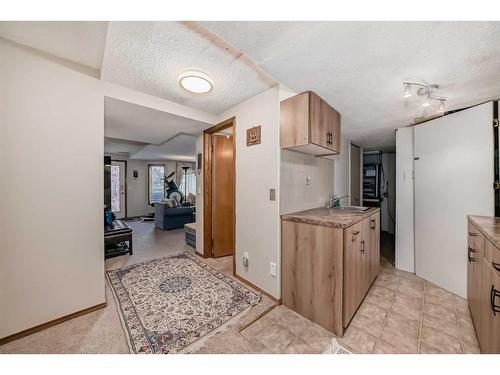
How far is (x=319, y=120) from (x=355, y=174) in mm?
2675

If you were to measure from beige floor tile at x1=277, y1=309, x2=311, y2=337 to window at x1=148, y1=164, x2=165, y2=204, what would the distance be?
6.83m

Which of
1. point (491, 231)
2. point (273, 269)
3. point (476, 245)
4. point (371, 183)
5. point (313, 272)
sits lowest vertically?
point (273, 269)

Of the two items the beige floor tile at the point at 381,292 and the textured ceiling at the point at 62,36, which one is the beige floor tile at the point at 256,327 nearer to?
the beige floor tile at the point at 381,292

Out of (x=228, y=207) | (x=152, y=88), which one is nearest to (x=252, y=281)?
(x=228, y=207)

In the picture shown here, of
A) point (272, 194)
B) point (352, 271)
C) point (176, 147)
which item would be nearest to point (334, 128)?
point (272, 194)

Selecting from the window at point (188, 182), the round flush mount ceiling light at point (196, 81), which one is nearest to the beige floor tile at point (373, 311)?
the round flush mount ceiling light at point (196, 81)

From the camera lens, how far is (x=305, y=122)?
1677 millimetres

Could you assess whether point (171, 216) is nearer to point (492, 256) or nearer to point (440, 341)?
point (440, 341)

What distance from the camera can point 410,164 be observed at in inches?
101

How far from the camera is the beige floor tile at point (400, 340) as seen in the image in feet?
4.33

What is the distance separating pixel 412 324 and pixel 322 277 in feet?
2.87

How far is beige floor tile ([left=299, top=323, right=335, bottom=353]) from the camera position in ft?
4.37
